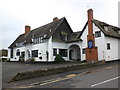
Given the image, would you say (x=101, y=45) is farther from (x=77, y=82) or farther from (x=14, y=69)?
(x=14, y=69)

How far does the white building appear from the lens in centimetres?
2294

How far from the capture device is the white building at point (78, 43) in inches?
903

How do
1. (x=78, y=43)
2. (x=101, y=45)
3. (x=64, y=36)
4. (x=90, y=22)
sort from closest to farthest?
(x=101, y=45) < (x=90, y=22) < (x=78, y=43) < (x=64, y=36)

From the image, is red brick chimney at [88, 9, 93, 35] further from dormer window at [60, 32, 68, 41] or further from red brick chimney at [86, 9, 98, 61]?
dormer window at [60, 32, 68, 41]

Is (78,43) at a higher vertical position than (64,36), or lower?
lower

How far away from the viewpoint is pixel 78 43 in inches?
1054

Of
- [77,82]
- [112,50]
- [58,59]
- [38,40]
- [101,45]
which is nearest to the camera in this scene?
[77,82]

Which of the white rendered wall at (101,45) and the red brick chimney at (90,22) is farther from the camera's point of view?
the red brick chimney at (90,22)

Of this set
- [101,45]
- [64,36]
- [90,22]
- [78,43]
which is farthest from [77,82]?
[64,36]

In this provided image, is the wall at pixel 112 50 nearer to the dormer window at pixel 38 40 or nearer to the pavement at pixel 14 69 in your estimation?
the pavement at pixel 14 69

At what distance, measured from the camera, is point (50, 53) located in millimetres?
26109

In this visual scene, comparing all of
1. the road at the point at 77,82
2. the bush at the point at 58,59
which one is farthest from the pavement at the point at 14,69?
the bush at the point at 58,59

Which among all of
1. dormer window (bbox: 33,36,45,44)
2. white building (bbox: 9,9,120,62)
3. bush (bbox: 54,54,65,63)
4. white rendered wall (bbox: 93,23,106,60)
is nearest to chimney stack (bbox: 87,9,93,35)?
white building (bbox: 9,9,120,62)

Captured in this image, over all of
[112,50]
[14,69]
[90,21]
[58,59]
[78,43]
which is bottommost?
[14,69]
